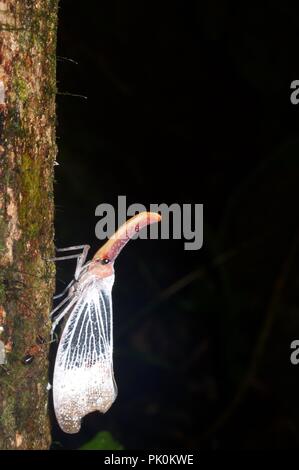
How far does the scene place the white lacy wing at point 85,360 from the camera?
2.34 m

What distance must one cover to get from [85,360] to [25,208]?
798 millimetres

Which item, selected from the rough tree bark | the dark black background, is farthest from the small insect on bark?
the dark black background

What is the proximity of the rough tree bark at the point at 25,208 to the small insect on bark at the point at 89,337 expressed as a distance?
0.29 meters

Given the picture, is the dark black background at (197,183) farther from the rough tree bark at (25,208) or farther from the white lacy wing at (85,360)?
the rough tree bark at (25,208)

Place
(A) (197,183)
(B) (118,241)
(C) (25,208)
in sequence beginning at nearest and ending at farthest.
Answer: (C) (25,208), (B) (118,241), (A) (197,183)

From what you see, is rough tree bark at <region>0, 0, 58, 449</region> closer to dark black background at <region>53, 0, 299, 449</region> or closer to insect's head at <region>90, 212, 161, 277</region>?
insect's head at <region>90, 212, 161, 277</region>

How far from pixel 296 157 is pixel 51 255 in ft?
12.3

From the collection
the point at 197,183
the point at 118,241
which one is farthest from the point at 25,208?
the point at 197,183

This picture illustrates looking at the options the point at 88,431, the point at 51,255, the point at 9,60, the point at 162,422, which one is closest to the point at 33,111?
the point at 9,60

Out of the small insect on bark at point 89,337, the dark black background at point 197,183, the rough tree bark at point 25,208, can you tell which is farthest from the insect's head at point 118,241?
the dark black background at point 197,183

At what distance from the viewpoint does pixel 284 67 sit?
5.54 m

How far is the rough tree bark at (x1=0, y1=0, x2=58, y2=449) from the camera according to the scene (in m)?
1.83

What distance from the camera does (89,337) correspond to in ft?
8.23

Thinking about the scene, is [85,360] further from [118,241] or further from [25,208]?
[25,208]
